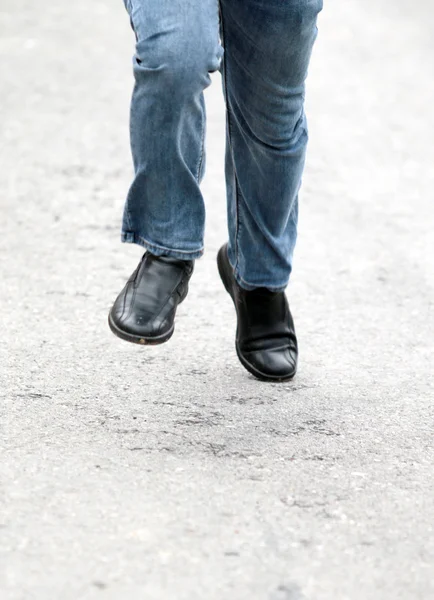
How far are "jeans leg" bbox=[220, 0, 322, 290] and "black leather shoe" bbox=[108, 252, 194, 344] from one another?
33 cm

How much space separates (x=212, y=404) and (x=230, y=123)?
789 millimetres

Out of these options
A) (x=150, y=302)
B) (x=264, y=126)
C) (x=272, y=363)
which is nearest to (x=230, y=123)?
(x=264, y=126)

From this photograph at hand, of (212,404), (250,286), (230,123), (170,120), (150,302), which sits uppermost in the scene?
(170,120)

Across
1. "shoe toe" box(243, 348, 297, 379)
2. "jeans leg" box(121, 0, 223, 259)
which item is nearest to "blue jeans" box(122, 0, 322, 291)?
"jeans leg" box(121, 0, 223, 259)

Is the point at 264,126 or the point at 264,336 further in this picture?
the point at 264,336

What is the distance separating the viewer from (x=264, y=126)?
292cm

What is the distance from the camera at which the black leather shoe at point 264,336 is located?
10.5ft

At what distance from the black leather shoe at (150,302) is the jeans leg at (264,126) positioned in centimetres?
33

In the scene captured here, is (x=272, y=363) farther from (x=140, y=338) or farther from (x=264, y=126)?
(x=264, y=126)

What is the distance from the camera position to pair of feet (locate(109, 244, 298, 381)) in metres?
2.80

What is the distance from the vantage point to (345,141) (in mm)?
6469

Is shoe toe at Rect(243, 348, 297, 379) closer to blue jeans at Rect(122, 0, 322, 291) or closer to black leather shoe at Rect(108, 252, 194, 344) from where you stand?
blue jeans at Rect(122, 0, 322, 291)

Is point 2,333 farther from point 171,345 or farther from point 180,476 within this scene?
point 180,476

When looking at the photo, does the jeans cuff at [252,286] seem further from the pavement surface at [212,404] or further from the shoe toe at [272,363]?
the pavement surface at [212,404]
